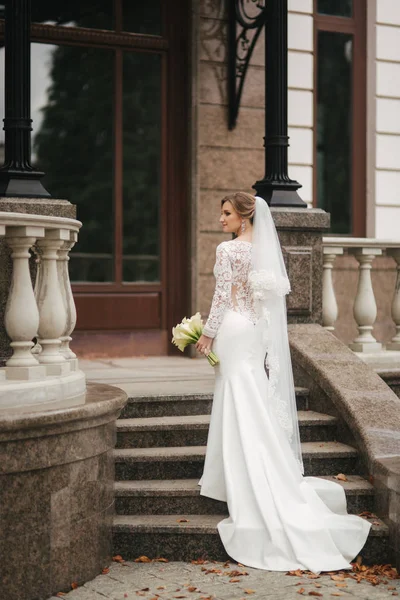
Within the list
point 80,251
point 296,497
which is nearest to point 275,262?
point 296,497

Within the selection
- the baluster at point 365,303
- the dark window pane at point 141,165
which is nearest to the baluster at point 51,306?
the baluster at point 365,303

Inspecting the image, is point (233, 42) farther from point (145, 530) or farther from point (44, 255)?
point (145, 530)

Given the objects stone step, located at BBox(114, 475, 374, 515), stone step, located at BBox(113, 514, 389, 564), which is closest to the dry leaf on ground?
stone step, located at BBox(113, 514, 389, 564)

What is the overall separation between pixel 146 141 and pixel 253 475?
4.77 meters

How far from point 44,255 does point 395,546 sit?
2615 mm

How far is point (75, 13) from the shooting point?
9.59m

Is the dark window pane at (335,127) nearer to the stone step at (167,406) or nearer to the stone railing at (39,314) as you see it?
the stone step at (167,406)

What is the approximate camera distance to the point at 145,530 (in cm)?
604

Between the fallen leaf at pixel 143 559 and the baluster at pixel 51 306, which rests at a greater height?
the baluster at pixel 51 306

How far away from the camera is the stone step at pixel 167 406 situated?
6811 millimetres

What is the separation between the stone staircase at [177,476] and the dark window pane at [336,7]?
5223 mm

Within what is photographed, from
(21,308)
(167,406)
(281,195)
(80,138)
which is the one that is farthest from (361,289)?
(21,308)

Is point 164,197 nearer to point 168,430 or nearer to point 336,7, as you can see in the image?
point 336,7

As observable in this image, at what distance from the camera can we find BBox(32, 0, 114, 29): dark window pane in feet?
31.0
